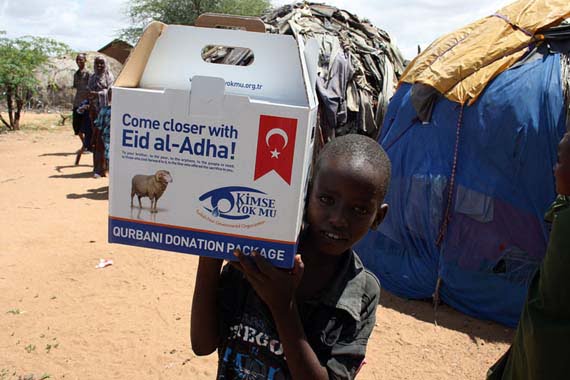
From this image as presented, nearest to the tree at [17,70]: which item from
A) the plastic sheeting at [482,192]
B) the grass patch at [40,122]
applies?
the grass patch at [40,122]

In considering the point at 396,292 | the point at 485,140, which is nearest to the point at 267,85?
the point at 485,140

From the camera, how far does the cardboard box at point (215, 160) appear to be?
110 centimetres

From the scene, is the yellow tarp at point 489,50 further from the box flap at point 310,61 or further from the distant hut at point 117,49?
the distant hut at point 117,49

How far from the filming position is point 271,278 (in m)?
1.14

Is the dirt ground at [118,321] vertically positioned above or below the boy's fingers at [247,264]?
below

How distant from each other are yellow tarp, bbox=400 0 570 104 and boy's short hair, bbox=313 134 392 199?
3.35 m

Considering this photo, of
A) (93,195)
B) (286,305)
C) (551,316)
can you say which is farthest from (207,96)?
(93,195)

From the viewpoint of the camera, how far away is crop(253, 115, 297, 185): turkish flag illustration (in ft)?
3.56

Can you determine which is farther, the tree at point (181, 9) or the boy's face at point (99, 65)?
the tree at point (181, 9)

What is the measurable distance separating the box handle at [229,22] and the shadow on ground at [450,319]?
361 centimetres

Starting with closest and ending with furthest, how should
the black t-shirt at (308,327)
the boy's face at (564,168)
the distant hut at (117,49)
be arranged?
the black t-shirt at (308,327), the boy's face at (564,168), the distant hut at (117,49)

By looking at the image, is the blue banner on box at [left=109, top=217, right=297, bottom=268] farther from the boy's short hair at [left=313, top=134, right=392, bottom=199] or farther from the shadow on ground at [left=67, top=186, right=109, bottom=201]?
Result: the shadow on ground at [left=67, top=186, right=109, bottom=201]

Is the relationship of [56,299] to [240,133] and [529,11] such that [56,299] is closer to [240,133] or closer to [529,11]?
[240,133]

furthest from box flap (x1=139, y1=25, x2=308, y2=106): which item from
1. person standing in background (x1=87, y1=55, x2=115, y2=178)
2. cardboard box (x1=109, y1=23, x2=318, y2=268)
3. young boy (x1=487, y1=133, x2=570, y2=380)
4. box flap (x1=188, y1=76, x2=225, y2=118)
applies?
person standing in background (x1=87, y1=55, x2=115, y2=178)
